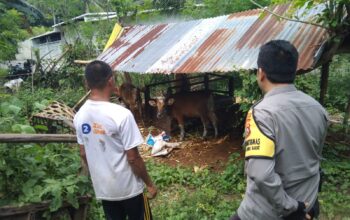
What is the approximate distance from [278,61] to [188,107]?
7.12 metres


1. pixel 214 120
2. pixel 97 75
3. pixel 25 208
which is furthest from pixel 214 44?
pixel 25 208

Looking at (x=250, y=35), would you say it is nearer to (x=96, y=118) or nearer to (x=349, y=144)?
(x=349, y=144)

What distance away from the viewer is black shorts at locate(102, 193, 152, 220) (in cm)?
313

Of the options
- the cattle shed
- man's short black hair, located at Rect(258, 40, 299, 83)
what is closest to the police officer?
man's short black hair, located at Rect(258, 40, 299, 83)

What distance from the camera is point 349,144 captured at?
24.2 feet

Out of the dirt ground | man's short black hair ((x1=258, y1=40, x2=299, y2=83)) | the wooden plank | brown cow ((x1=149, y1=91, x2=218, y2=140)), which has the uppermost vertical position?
man's short black hair ((x1=258, y1=40, x2=299, y2=83))

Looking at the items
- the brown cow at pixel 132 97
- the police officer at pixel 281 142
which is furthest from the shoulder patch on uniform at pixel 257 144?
the brown cow at pixel 132 97

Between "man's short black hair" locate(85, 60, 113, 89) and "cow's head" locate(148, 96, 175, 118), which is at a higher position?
"man's short black hair" locate(85, 60, 113, 89)

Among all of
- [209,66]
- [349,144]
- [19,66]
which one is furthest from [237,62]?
[19,66]

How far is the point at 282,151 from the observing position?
209 cm

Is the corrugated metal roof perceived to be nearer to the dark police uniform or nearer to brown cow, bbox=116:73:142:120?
brown cow, bbox=116:73:142:120

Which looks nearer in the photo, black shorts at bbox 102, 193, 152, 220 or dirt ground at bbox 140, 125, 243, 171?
black shorts at bbox 102, 193, 152, 220

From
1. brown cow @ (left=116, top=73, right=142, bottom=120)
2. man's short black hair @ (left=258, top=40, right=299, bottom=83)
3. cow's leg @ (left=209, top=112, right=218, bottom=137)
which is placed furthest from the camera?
brown cow @ (left=116, top=73, right=142, bottom=120)

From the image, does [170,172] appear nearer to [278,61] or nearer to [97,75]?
[97,75]
